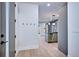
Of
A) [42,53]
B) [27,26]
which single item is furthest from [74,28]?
[27,26]

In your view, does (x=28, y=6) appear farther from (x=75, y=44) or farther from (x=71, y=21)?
(x=75, y=44)

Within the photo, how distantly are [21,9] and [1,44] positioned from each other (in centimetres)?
357

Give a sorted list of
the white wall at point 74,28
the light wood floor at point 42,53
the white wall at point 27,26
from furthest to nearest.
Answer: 1. the white wall at point 27,26
2. the light wood floor at point 42,53
3. the white wall at point 74,28

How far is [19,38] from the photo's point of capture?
17.2 feet

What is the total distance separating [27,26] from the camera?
556 cm

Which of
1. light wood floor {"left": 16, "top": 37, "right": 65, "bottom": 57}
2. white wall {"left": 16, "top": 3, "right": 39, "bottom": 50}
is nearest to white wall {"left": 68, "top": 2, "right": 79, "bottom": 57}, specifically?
light wood floor {"left": 16, "top": 37, "right": 65, "bottom": 57}

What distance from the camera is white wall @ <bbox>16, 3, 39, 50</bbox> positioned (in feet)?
17.5

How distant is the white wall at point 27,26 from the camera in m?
5.34

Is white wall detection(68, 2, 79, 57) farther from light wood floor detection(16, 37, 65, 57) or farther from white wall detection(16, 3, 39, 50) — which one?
white wall detection(16, 3, 39, 50)

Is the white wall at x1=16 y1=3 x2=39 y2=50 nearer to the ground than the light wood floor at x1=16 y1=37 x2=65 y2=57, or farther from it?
farther from it

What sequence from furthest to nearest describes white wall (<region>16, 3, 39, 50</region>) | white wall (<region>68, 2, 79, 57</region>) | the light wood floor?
white wall (<region>16, 3, 39, 50</region>) → the light wood floor → white wall (<region>68, 2, 79, 57</region>)

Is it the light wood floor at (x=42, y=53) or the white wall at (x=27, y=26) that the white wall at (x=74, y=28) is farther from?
the white wall at (x=27, y=26)

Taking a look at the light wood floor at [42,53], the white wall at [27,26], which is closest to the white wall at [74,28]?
the light wood floor at [42,53]

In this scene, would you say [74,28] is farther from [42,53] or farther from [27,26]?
[27,26]
